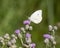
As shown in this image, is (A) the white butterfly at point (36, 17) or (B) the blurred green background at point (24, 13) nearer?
(A) the white butterfly at point (36, 17)

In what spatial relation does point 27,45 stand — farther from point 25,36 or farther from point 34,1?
point 34,1

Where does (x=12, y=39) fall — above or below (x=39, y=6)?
below

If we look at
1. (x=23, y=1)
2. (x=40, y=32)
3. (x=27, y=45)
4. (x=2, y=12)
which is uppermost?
(x=23, y=1)

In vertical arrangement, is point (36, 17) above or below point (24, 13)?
below

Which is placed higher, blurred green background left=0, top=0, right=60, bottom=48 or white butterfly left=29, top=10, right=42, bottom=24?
blurred green background left=0, top=0, right=60, bottom=48

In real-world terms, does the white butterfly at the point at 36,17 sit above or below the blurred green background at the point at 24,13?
below

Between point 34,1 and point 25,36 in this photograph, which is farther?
point 34,1

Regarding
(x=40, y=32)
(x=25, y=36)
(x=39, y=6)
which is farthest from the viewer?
(x=39, y=6)

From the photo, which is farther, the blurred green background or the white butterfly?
the blurred green background

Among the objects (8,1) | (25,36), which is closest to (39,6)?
(8,1)

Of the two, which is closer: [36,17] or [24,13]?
[36,17]

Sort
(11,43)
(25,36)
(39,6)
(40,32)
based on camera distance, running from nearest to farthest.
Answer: (11,43)
(25,36)
(40,32)
(39,6)
